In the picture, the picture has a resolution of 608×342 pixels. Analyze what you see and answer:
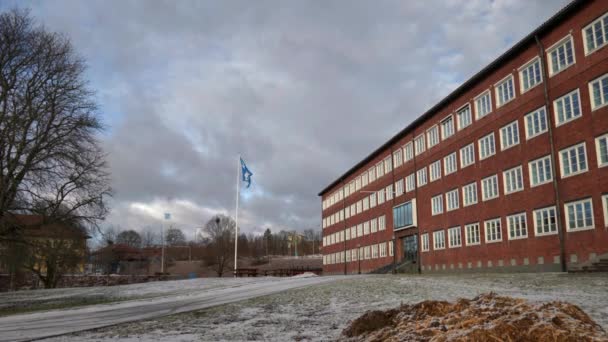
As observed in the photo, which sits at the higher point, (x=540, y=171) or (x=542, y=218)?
(x=540, y=171)

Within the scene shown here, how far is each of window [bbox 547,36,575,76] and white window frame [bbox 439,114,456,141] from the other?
42.4 ft

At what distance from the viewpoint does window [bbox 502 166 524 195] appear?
1308 inches

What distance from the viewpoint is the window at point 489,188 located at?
1426 inches

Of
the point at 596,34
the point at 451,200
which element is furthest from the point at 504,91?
the point at 451,200

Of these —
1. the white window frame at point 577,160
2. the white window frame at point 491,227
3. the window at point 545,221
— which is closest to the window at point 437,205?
the white window frame at point 491,227

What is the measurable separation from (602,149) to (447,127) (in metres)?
18.5

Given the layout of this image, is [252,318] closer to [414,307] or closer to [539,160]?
[414,307]

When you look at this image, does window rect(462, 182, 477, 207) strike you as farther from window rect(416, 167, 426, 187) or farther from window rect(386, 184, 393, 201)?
window rect(386, 184, 393, 201)

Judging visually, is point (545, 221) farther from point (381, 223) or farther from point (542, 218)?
point (381, 223)

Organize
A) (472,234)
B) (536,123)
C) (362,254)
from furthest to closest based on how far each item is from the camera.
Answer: (362,254) < (472,234) < (536,123)

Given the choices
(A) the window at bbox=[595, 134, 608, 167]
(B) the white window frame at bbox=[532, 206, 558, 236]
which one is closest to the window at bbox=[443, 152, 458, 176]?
(B) the white window frame at bbox=[532, 206, 558, 236]

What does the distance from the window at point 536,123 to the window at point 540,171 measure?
67.0 inches

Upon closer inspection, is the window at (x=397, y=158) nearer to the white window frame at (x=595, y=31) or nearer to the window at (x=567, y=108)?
the window at (x=567, y=108)

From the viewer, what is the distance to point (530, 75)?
106 feet
